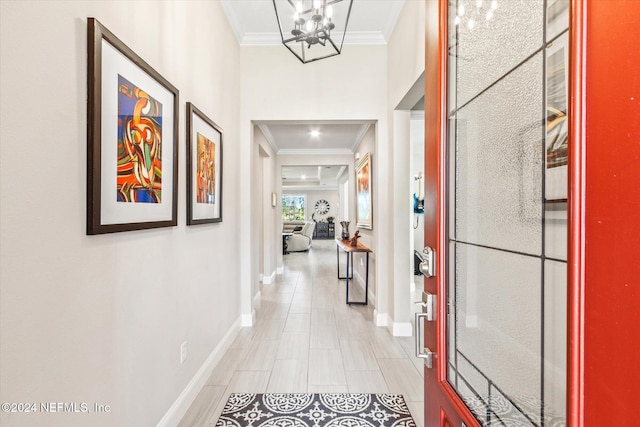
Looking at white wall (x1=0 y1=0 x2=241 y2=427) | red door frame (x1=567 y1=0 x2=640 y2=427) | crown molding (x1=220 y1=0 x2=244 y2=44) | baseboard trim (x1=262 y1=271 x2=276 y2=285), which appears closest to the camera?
red door frame (x1=567 y1=0 x2=640 y2=427)

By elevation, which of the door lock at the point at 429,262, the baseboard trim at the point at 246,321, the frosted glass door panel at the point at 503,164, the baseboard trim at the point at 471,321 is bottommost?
the baseboard trim at the point at 246,321

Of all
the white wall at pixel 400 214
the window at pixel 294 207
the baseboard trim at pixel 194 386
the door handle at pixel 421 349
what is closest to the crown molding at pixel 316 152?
the white wall at pixel 400 214

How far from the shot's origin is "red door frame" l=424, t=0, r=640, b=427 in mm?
439

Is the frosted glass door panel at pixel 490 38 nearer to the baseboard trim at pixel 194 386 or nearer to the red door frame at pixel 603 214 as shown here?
the red door frame at pixel 603 214

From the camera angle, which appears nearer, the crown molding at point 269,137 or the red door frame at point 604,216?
the red door frame at point 604,216

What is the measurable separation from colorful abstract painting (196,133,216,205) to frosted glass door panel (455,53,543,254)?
173 centimetres

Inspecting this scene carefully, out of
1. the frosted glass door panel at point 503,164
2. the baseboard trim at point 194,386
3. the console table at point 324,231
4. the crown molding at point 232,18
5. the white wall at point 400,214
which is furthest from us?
the console table at point 324,231

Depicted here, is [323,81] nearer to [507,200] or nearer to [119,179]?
[119,179]

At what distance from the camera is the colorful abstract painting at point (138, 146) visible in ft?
4.25

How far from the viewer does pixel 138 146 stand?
140 cm

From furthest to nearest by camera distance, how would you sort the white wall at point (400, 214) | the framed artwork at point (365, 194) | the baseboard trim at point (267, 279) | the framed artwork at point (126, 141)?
1. the baseboard trim at point (267, 279)
2. the framed artwork at point (365, 194)
3. the white wall at point (400, 214)
4. the framed artwork at point (126, 141)

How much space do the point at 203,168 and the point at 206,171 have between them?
6 centimetres

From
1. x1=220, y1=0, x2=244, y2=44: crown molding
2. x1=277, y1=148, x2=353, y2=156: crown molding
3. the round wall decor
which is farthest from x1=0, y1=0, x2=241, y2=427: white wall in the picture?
the round wall decor

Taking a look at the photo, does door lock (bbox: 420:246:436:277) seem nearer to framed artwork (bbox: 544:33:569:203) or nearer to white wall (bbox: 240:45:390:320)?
framed artwork (bbox: 544:33:569:203)
